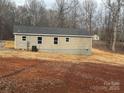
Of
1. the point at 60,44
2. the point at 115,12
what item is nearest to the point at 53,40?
the point at 60,44

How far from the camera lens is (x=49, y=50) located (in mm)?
36219

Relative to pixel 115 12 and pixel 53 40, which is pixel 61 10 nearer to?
pixel 115 12

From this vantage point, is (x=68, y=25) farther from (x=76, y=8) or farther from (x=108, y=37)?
(x=108, y=37)

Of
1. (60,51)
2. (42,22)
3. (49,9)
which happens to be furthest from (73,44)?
(49,9)

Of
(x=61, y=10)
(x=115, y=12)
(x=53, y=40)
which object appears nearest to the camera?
(x=53, y=40)

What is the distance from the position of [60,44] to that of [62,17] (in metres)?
30.0

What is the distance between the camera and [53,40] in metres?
36.4

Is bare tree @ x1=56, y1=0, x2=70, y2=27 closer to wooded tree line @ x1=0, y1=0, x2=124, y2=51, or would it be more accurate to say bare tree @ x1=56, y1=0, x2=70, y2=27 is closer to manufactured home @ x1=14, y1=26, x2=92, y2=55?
wooded tree line @ x1=0, y1=0, x2=124, y2=51

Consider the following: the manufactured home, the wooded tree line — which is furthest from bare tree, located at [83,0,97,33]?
the manufactured home

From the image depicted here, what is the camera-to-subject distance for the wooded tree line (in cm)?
6025

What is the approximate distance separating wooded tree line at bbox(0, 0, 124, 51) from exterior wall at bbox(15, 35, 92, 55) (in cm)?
1519

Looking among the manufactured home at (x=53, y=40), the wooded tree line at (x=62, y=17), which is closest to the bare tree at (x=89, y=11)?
the wooded tree line at (x=62, y=17)

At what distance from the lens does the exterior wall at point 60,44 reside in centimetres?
3512

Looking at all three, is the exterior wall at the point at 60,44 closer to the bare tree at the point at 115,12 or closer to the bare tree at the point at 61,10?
the bare tree at the point at 115,12
